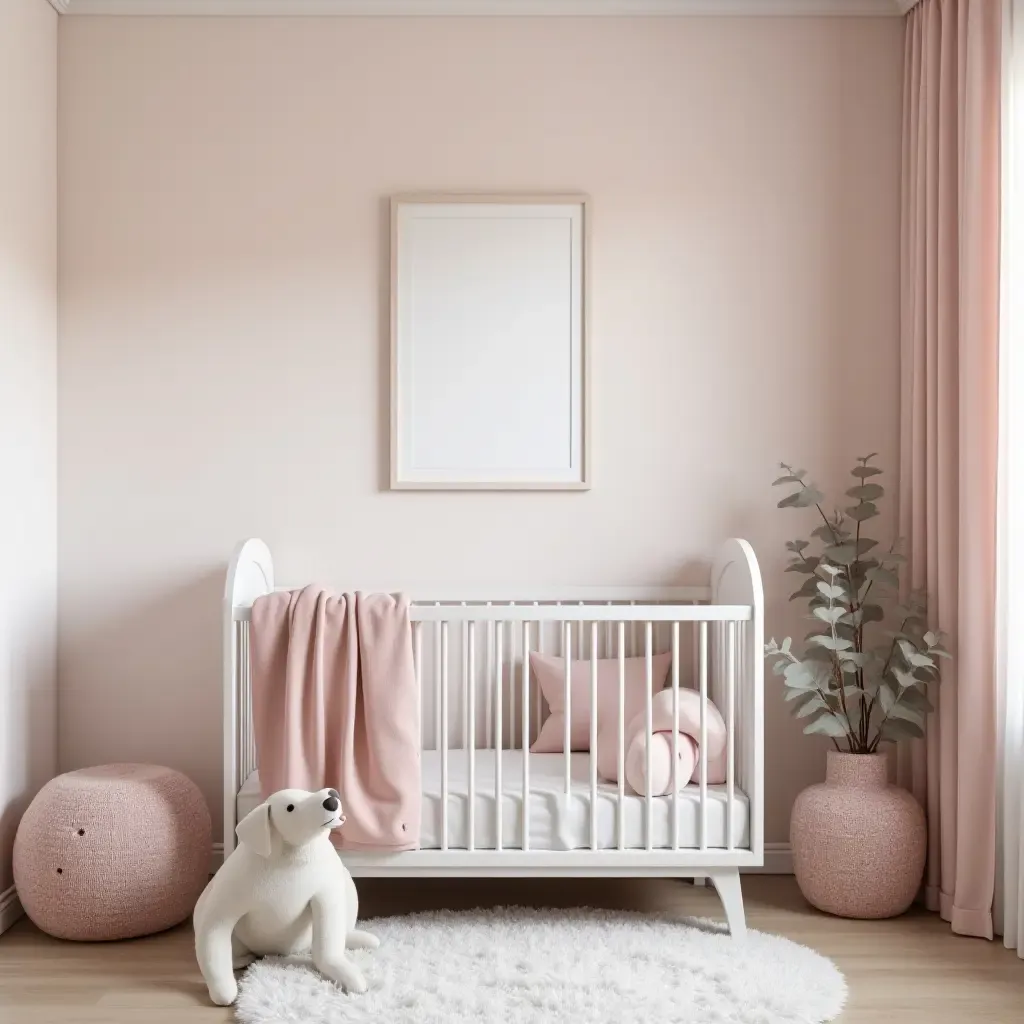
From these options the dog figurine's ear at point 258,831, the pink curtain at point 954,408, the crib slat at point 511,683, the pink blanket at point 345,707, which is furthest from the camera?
the crib slat at point 511,683

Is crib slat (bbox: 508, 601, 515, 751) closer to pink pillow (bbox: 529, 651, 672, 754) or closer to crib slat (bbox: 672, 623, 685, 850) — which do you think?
pink pillow (bbox: 529, 651, 672, 754)

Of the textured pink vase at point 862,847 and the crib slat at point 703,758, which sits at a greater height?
the crib slat at point 703,758

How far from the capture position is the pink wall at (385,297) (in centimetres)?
311

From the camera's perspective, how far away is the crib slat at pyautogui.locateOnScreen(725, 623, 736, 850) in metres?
2.55

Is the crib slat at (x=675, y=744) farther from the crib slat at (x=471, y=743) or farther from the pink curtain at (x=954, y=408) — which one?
the pink curtain at (x=954, y=408)

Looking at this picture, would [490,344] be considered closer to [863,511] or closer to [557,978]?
[863,511]

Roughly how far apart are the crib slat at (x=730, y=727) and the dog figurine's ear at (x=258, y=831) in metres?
1.04

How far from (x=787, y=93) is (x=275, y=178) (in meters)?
1.47

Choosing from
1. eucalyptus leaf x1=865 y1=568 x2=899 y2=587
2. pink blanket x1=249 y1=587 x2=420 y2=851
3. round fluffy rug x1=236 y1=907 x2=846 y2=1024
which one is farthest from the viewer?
eucalyptus leaf x1=865 y1=568 x2=899 y2=587

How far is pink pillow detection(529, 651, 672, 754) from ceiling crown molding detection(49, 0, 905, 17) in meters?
1.80

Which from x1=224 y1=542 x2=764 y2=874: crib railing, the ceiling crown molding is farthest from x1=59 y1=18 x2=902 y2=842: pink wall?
x1=224 y1=542 x2=764 y2=874: crib railing

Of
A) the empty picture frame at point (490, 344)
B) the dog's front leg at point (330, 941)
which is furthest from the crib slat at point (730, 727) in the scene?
the dog's front leg at point (330, 941)

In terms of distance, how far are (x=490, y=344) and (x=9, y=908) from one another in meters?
1.90

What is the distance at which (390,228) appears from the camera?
3.11m
